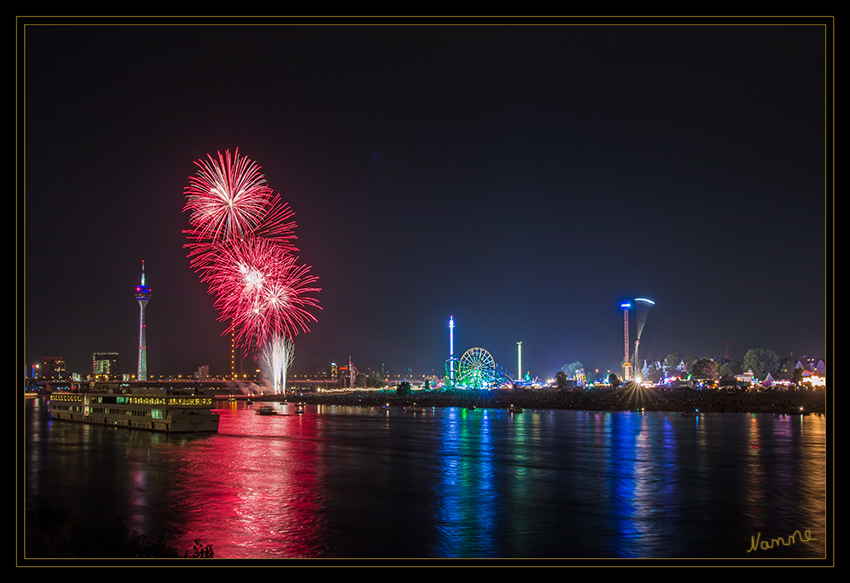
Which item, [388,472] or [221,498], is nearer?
[221,498]

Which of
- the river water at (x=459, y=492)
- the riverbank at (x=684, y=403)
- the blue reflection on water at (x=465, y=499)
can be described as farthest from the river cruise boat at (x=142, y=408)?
the riverbank at (x=684, y=403)

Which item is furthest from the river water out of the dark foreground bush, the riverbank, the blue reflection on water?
the riverbank

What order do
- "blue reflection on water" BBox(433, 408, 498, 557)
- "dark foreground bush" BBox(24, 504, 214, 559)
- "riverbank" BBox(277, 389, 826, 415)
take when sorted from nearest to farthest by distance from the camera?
1. "dark foreground bush" BBox(24, 504, 214, 559)
2. "blue reflection on water" BBox(433, 408, 498, 557)
3. "riverbank" BBox(277, 389, 826, 415)

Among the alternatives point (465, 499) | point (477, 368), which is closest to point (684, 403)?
point (477, 368)

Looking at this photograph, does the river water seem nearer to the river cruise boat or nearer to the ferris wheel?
the river cruise boat
